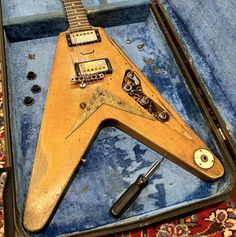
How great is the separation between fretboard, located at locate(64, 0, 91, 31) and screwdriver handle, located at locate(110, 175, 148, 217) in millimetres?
705

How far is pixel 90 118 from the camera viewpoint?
56.8 inches

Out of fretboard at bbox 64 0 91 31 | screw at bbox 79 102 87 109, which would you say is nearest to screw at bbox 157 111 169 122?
screw at bbox 79 102 87 109

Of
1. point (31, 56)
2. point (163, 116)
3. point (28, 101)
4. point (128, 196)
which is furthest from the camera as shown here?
point (31, 56)

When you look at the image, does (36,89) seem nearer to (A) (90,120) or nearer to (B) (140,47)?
(A) (90,120)

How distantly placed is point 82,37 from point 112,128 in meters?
0.41

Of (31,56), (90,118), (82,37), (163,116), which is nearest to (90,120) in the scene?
(90,118)

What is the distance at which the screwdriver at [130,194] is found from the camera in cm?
136

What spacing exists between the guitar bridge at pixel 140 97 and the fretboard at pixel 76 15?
0.32 m

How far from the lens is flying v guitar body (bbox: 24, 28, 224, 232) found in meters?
1.34

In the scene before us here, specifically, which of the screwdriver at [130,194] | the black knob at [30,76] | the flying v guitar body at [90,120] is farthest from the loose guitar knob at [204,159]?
the black knob at [30,76]

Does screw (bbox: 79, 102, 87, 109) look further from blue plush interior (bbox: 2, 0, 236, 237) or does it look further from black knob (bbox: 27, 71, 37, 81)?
black knob (bbox: 27, 71, 37, 81)

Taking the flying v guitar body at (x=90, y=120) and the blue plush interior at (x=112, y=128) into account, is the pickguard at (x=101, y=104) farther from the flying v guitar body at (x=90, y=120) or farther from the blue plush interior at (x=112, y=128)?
the blue plush interior at (x=112, y=128)

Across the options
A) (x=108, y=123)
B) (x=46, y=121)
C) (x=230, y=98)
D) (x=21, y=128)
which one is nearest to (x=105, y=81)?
(x=108, y=123)

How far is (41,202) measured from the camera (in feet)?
4.29
